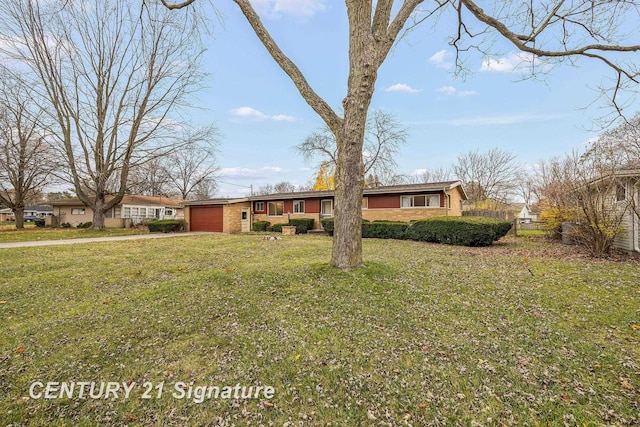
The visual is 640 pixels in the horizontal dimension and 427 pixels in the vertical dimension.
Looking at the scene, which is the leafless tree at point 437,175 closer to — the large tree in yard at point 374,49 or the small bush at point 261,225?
the small bush at point 261,225

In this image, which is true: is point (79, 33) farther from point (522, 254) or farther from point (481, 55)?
point (522, 254)

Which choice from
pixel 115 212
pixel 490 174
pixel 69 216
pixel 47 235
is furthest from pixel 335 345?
pixel 69 216

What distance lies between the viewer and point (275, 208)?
21281 mm

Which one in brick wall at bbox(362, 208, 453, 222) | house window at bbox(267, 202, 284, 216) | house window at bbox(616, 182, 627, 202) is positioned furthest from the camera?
house window at bbox(267, 202, 284, 216)

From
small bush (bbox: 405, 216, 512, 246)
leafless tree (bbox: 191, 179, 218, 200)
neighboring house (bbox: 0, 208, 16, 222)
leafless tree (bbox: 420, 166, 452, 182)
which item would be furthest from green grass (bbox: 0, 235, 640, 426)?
neighboring house (bbox: 0, 208, 16, 222)

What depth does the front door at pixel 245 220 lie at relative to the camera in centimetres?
2142

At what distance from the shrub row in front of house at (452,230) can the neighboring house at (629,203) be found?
3525mm

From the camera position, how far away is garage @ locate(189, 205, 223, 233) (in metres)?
20.6

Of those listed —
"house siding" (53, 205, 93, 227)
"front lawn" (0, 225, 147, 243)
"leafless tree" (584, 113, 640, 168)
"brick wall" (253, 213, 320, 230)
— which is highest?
"leafless tree" (584, 113, 640, 168)

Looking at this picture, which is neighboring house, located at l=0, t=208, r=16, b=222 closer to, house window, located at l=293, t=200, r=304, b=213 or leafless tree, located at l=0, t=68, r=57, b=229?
leafless tree, located at l=0, t=68, r=57, b=229

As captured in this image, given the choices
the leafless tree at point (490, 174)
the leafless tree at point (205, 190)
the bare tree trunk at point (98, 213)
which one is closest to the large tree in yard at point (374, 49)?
the bare tree trunk at point (98, 213)

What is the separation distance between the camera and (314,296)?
4648 mm

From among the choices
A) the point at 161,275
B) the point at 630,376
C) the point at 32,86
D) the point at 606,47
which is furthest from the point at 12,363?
the point at 32,86

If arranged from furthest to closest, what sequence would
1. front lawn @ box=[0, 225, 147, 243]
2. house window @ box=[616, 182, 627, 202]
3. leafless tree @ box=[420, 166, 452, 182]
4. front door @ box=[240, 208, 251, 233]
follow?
leafless tree @ box=[420, 166, 452, 182] → front door @ box=[240, 208, 251, 233] → front lawn @ box=[0, 225, 147, 243] → house window @ box=[616, 182, 627, 202]
